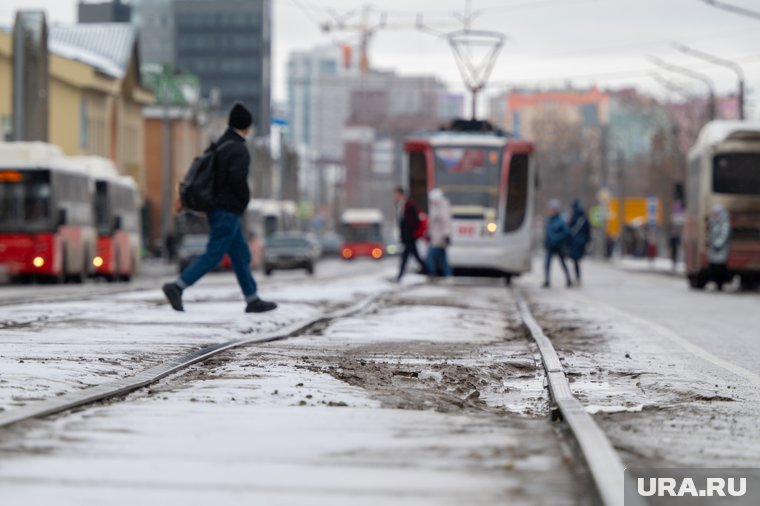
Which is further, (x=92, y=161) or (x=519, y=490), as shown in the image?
(x=92, y=161)

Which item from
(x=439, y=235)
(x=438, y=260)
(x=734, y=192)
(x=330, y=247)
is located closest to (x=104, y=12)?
(x=330, y=247)

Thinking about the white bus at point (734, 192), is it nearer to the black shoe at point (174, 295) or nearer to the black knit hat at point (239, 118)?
the black knit hat at point (239, 118)

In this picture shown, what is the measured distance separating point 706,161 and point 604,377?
2543 centimetres

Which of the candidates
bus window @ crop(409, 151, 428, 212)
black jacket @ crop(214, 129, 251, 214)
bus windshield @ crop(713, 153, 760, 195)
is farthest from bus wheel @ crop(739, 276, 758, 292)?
black jacket @ crop(214, 129, 251, 214)

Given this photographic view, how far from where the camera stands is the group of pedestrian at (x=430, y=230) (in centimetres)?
3075

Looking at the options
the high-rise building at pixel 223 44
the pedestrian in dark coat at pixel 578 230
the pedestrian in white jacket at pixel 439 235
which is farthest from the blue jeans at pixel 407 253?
the high-rise building at pixel 223 44

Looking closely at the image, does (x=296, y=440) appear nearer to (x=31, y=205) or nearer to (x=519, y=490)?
(x=519, y=490)

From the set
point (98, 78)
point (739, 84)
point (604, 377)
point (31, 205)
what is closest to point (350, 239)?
point (98, 78)

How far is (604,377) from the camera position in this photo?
11.2 metres

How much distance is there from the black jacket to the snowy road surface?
1.08 metres

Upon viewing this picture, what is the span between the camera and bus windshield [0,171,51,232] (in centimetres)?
3609

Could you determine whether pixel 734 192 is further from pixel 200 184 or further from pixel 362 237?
pixel 362 237

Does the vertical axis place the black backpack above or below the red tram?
above

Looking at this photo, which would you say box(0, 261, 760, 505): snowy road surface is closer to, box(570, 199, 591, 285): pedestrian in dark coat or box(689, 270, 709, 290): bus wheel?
box(689, 270, 709, 290): bus wheel
